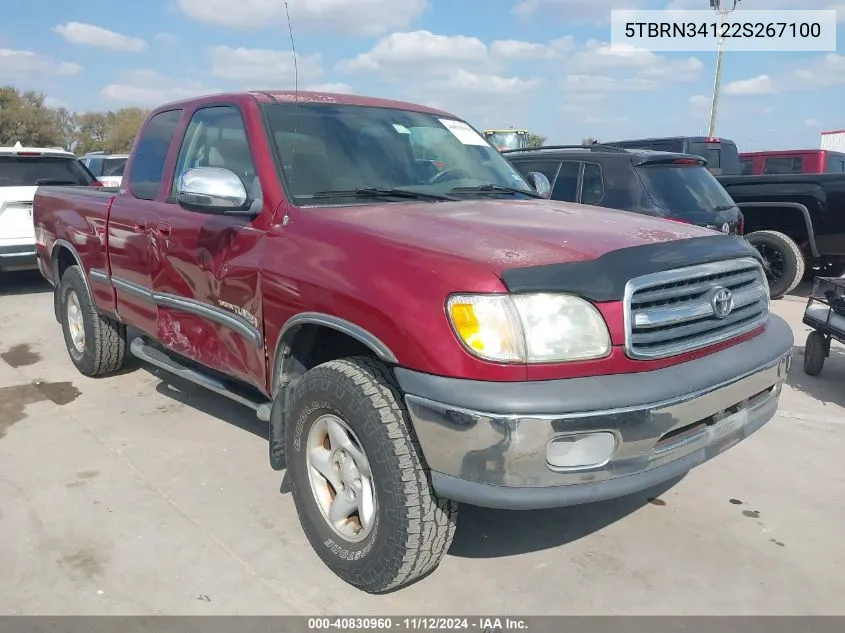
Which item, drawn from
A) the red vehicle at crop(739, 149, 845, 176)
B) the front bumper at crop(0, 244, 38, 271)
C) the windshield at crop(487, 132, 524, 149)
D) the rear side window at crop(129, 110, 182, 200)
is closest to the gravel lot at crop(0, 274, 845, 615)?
the rear side window at crop(129, 110, 182, 200)

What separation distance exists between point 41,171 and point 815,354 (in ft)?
27.7

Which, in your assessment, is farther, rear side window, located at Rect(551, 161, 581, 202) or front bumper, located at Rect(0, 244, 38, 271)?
front bumper, located at Rect(0, 244, 38, 271)

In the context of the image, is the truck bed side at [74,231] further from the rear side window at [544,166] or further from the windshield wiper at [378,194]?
the rear side window at [544,166]

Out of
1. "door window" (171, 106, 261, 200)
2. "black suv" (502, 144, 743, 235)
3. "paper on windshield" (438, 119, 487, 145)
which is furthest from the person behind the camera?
"black suv" (502, 144, 743, 235)

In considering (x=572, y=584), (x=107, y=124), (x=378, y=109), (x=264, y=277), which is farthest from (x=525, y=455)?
(x=107, y=124)

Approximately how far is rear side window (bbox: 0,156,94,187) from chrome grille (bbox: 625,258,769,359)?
7.85 m

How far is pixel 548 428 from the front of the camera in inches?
86.9

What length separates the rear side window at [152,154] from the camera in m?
4.20

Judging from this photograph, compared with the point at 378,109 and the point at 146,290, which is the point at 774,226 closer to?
the point at 378,109

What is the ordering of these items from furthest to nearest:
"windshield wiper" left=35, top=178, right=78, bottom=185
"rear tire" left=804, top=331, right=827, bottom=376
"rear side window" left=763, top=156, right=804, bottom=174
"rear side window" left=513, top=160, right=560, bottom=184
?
1. "rear side window" left=763, top=156, right=804, bottom=174
2. "windshield wiper" left=35, top=178, right=78, bottom=185
3. "rear side window" left=513, top=160, right=560, bottom=184
4. "rear tire" left=804, top=331, right=827, bottom=376

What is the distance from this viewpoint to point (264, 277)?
3031 mm

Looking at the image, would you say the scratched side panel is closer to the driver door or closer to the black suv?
the driver door

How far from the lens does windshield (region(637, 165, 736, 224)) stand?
6645 mm

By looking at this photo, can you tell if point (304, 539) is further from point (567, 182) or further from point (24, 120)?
point (24, 120)
